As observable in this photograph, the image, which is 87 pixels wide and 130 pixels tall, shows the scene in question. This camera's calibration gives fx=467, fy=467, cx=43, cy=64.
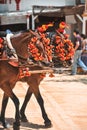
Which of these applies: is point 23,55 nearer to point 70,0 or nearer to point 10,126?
point 10,126

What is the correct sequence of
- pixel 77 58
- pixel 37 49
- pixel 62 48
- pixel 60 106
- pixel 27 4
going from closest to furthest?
pixel 37 49, pixel 62 48, pixel 60 106, pixel 77 58, pixel 27 4

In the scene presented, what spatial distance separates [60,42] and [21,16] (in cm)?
1572

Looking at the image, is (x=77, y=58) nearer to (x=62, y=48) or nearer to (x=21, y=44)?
(x=62, y=48)

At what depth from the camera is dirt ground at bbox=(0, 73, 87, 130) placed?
30.5 ft

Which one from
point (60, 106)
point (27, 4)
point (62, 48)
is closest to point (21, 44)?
point (62, 48)

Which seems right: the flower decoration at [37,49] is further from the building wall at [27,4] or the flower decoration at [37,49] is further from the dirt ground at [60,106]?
the building wall at [27,4]

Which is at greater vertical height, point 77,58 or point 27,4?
point 27,4

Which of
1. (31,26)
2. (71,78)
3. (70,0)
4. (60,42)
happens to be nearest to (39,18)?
(31,26)

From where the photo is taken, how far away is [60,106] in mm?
11188

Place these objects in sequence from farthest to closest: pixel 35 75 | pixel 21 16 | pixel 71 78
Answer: pixel 21 16 < pixel 71 78 < pixel 35 75

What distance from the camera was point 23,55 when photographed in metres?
8.47

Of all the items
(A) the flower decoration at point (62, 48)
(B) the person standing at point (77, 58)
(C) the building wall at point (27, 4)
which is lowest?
(B) the person standing at point (77, 58)

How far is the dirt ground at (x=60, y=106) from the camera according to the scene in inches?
366

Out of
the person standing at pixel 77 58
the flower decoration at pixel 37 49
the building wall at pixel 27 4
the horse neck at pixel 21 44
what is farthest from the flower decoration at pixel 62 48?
the building wall at pixel 27 4
